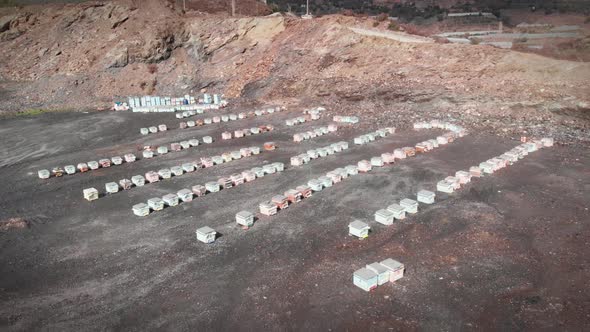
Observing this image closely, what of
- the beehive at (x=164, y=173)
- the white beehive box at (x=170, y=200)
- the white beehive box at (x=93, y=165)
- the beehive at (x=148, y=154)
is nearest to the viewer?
the white beehive box at (x=170, y=200)

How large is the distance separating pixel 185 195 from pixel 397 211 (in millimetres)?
7561

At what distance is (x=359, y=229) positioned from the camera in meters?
12.6

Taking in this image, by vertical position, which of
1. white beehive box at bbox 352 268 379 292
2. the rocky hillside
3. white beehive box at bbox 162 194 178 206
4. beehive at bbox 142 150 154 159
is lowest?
beehive at bbox 142 150 154 159

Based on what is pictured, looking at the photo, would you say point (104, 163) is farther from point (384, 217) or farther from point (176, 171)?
point (384, 217)

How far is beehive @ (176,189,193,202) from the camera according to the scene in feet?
51.4

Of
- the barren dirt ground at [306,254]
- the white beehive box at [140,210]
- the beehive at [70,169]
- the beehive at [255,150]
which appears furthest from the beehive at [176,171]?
the beehive at [70,169]

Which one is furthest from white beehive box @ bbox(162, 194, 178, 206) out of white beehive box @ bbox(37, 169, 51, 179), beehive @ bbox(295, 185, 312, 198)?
white beehive box @ bbox(37, 169, 51, 179)

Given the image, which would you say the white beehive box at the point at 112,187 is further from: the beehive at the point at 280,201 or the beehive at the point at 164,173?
the beehive at the point at 280,201

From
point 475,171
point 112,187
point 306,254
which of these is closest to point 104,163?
point 112,187

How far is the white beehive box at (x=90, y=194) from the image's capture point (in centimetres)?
1614

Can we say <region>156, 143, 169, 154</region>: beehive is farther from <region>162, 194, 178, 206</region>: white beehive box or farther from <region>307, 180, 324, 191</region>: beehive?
<region>307, 180, 324, 191</region>: beehive

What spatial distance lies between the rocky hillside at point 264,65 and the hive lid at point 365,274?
16456 mm

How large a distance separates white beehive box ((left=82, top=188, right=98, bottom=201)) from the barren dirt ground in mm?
364

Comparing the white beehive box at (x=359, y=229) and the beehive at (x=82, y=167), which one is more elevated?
the white beehive box at (x=359, y=229)
